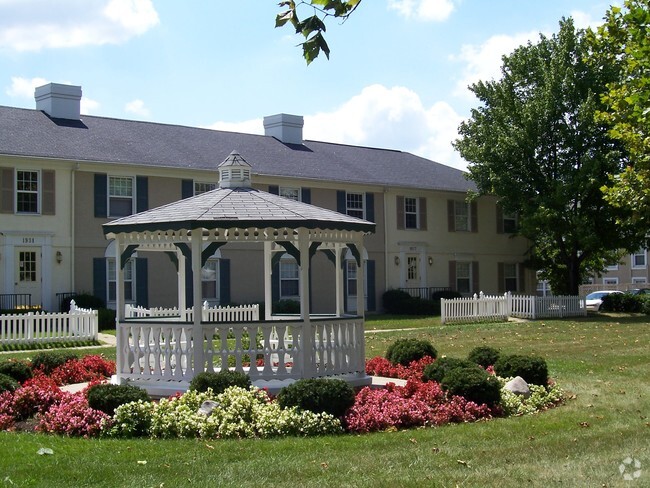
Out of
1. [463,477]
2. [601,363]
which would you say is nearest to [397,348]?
[601,363]

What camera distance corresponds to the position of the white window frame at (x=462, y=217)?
136 feet

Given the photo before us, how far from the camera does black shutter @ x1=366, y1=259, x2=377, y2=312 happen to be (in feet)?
124

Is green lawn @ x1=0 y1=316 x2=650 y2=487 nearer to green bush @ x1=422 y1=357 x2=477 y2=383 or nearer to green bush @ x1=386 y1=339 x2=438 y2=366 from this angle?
green bush @ x1=422 y1=357 x2=477 y2=383

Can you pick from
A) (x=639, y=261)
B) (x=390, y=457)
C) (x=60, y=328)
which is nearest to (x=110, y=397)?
(x=390, y=457)

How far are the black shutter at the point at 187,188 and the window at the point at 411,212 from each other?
33.8ft

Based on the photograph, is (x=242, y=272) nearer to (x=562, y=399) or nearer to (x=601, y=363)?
(x=601, y=363)

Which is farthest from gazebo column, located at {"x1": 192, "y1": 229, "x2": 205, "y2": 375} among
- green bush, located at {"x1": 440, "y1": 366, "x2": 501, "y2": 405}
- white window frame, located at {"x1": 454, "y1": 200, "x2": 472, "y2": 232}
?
white window frame, located at {"x1": 454, "y1": 200, "x2": 472, "y2": 232}

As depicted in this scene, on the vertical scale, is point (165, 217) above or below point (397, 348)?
above

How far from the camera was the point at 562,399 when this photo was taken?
13.3 m

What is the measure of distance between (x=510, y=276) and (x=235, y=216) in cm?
3215

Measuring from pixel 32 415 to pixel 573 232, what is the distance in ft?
90.8

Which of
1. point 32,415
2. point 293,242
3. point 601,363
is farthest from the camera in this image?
point 601,363

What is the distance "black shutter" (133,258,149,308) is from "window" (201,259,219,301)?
2417 mm

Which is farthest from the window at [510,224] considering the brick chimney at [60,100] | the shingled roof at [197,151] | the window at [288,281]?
the brick chimney at [60,100]
